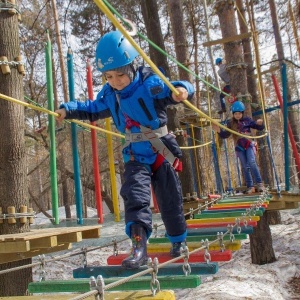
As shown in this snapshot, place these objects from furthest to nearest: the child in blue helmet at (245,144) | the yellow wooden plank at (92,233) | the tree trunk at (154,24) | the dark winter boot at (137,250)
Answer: the tree trunk at (154,24)
the child in blue helmet at (245,144)
the yellow wooden plank at (92,233)
the dark winter boot at (137,250)

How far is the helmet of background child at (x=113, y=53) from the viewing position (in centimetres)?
271

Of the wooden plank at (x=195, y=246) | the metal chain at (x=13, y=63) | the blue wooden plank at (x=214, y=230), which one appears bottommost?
the wooden plank at (x=195, y=246)

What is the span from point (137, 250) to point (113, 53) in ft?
3.88

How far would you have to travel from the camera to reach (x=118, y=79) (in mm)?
2834

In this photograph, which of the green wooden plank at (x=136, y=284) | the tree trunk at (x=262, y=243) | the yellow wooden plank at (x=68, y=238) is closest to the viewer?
the green wooden plank at (x=136, y=284)

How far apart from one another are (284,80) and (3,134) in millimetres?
3479

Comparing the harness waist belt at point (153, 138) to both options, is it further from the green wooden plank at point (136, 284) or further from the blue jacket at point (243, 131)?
the blue jacket at point (243, 131)

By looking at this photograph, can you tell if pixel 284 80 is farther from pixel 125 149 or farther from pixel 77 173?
pixel 125 149

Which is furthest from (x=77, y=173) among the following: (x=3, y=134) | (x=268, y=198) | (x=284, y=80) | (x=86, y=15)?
(x=86, y=15)

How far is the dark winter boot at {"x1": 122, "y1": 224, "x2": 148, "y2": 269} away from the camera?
2572mm

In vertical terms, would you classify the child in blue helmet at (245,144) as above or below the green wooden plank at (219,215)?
above

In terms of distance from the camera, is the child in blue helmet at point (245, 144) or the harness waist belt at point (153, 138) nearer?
the harness waist belt at point (153, 138)

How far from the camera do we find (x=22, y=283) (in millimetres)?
4324

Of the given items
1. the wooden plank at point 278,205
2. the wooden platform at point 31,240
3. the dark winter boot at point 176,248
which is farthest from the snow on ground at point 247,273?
the dark winter boot at point 176,248
